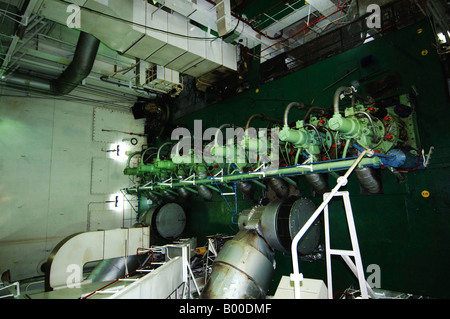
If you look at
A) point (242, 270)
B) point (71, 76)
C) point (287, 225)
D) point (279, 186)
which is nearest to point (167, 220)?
point (279, 186)

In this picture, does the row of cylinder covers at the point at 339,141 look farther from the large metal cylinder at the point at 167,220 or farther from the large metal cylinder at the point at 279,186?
the large metal cylinder at the point at 167,220

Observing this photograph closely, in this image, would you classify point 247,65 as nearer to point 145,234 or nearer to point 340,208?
point 340,208

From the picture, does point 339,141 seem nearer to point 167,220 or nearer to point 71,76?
point 167,220

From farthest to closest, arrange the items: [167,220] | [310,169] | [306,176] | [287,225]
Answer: [167,220], [306,176], [287,225], [310,169]

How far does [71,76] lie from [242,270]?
6.80 metres

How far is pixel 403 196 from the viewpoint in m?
4.02

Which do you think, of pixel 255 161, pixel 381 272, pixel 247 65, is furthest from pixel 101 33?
pixel 381 272

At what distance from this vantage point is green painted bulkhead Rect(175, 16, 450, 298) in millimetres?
3697

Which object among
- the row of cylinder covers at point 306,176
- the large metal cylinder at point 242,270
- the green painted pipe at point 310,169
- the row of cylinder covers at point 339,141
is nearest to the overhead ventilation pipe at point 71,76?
the row of cylinder covers at point 339,141

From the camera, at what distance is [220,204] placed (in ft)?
23.1

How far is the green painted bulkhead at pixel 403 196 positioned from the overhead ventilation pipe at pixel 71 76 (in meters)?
5.28

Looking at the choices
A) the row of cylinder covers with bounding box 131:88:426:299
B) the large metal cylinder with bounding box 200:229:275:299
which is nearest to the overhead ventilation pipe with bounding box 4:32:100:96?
the row of cylinder covers with bounding box 131:88:426:299
